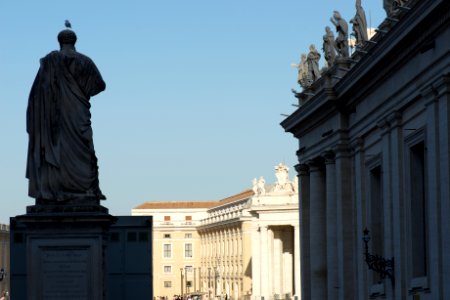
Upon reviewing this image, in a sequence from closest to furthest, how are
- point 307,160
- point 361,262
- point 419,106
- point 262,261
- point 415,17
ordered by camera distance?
1. point 415,17
2. point 419,106
3. point 361,262
4. point 307,160
5. point 262,261

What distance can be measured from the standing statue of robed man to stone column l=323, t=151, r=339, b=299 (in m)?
45.5

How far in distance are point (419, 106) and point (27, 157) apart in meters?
28.8

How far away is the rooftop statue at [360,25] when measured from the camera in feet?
206

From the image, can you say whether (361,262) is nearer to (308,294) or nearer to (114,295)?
(308,294)

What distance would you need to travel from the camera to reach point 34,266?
23781 millimetres

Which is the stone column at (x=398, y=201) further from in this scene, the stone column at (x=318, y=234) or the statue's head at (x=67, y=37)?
the statue's head at (x=67, y=37)

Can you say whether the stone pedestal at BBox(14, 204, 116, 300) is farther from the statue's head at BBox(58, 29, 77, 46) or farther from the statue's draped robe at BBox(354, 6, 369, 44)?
the statue's draped robe at BBox(354, 6, 369, 44)

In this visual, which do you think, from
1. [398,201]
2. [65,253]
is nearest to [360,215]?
[398,201]

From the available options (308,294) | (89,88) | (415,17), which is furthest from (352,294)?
(89,88)

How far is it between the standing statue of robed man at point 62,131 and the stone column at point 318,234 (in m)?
51.7

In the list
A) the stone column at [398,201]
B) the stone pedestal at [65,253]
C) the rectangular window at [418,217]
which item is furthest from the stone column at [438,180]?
the stone pedestal at [65,253]

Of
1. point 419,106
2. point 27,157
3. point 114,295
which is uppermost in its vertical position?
point 419,106

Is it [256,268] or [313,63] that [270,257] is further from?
[313,63]

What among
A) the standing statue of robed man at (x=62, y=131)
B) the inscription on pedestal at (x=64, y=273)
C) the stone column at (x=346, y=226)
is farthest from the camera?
the stone column at (x=346, y=226)
